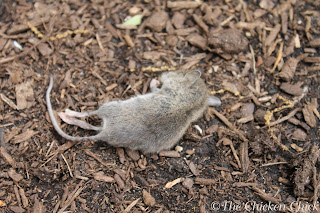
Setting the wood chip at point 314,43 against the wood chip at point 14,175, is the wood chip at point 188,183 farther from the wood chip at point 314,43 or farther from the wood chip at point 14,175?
the wood chip at point 314,43

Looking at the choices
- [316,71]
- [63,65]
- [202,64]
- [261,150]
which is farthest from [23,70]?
[316,71]

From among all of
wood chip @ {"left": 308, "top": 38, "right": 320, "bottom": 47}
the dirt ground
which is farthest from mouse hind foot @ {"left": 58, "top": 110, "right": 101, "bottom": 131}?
wood chip @ {"left": 308, "top": 38, "right": 320, "bottom": 47}

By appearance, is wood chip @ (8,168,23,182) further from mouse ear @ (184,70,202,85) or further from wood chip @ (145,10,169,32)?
wood chip @ (145,10,169,32)

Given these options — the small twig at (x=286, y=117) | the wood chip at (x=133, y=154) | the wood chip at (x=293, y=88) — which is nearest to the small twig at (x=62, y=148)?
the wood chip at (x=133, y=154)

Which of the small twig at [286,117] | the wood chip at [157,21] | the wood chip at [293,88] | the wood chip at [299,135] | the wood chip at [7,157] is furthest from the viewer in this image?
the wood chip at [157,21]

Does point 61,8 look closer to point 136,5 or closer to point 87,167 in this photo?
point 136,5
